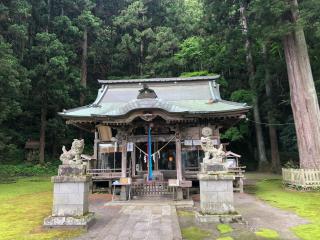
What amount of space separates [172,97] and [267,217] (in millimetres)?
9398

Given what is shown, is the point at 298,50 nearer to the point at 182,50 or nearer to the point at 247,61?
the point at 247,61

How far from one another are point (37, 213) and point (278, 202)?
8.18 m

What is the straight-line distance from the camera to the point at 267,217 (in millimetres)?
8328

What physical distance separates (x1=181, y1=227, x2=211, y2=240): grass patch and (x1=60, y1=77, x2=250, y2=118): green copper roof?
6.27 m

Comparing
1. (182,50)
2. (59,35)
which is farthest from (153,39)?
(59,35)

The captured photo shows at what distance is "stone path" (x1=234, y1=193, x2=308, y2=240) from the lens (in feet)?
23.0

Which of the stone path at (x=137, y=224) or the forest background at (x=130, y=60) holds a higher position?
the forest background at (x=130, y=60)

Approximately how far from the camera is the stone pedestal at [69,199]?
7172 millimetres

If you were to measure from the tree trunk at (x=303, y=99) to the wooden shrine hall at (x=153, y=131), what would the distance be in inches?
147

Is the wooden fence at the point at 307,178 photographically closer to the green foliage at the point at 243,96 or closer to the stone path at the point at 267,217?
the stone path at the point at 267,217

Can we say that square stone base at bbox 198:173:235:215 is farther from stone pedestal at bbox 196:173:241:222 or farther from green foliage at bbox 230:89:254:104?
green foliage at bbox 230:89:254:104

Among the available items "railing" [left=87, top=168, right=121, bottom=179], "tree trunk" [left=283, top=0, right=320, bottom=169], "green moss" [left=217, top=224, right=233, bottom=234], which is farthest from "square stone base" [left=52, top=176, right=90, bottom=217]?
"tree trunk" [left=283, top=0, right=320, bottom=169]

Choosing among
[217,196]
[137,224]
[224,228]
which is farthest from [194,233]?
[137,224]

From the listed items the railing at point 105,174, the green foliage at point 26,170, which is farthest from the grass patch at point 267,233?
the green foliage at point 26,170
